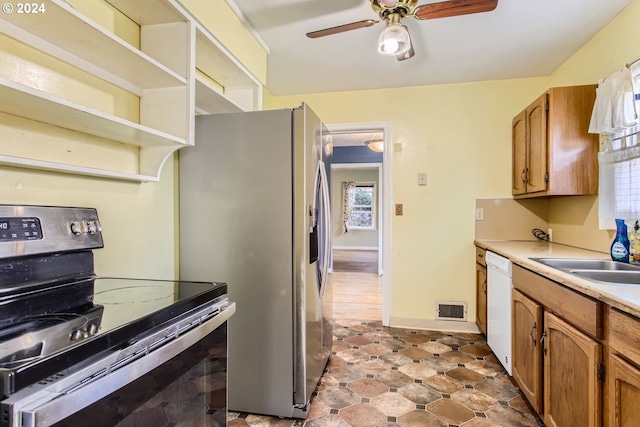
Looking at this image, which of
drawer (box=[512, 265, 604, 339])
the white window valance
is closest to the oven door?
drawer (box=[512, 265, 604, 339])

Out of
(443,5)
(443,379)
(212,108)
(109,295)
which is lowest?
(443,379)

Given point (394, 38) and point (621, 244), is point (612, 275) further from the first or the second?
point (394, 38)

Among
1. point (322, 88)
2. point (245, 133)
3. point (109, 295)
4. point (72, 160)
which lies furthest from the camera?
point (322, 88)

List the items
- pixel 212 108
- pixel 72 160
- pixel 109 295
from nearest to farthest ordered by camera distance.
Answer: pixel 109 295 < pixel 72 160 < pixel 212 108

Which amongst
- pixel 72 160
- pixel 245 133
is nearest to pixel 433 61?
pixel 245 133

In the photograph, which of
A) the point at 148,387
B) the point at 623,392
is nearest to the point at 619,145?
the point at 623,392

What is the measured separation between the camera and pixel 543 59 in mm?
2574

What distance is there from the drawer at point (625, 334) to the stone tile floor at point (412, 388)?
92cm

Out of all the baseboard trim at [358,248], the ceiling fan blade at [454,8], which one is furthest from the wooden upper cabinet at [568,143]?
the baseboard trim at [358,248]

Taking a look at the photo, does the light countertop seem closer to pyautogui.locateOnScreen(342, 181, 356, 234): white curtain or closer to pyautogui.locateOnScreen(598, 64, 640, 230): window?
pyautogui.locateOnScreen(598, 64, 640, 230): window

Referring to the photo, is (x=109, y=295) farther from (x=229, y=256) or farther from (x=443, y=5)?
(x=443, y=5)

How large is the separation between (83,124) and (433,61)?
2425 mm

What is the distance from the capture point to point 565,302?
4.53 ft

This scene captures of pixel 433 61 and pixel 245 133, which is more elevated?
pixel 433 61
